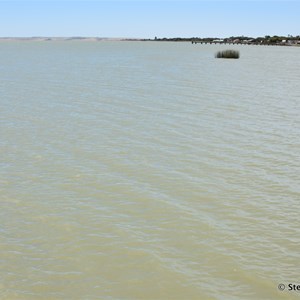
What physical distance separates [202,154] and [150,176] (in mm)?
2963

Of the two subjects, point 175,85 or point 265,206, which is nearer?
point 265,206

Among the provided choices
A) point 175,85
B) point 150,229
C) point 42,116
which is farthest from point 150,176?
Result: point 175,85

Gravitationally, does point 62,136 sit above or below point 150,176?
above

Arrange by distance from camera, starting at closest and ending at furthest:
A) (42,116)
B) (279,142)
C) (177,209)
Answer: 1. (177,209)
2. (279,142)
3. (42,116)

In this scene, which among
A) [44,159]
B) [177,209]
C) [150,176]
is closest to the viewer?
[177,209]

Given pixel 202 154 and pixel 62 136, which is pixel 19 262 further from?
pixel 62 136

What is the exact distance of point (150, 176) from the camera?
1309 cm

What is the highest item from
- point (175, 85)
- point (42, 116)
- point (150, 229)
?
point (175, 85)

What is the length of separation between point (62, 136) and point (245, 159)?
24.0ft

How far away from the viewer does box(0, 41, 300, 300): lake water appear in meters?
7.84

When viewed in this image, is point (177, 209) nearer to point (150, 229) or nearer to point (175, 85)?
point (150, 229)

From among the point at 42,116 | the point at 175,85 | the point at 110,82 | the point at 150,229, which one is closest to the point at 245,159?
the point at 150,229

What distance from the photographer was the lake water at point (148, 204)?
7.84 metres

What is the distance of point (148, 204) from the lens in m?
11.1
